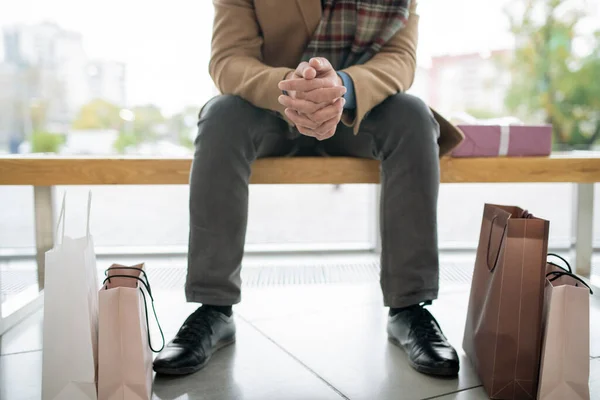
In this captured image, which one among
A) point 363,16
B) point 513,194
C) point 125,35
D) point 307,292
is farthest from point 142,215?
point 513,194

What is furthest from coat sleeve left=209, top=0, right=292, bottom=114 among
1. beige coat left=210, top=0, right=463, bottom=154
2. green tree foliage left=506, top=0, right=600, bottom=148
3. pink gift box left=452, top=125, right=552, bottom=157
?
green tree foliage left=506, top=0, right=600, bottom=148

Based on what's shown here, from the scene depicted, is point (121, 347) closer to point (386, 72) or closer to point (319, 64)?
point (319, 64)

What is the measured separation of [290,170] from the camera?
51.0 inches

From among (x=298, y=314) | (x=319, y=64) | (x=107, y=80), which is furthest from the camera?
(x=107, y=80)

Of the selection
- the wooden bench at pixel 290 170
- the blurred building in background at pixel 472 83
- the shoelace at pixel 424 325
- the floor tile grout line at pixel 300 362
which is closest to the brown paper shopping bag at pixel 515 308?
the shoelace at pixel 424 325

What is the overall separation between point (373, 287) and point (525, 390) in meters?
0.77

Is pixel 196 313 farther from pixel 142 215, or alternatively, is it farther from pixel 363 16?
pixel 142 215

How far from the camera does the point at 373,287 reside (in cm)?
163

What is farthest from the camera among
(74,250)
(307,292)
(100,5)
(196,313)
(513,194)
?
(513,194)

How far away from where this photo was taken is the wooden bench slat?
4.27 feet

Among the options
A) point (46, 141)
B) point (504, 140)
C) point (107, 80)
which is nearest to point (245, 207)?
point (504, 140)

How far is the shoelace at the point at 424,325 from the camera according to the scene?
3.38 ft

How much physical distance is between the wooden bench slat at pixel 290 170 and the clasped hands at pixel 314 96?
258mm

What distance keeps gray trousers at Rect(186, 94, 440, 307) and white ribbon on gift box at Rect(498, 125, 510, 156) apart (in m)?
0.42
